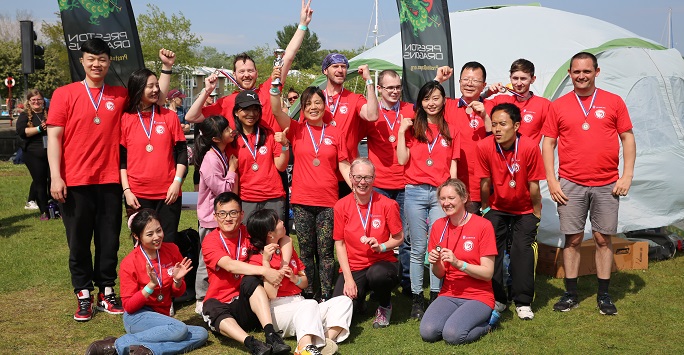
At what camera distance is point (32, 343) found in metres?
4.68

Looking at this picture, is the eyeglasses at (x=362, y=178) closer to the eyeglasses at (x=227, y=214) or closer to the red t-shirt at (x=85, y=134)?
the eyeglasses at (x=227, y=214)

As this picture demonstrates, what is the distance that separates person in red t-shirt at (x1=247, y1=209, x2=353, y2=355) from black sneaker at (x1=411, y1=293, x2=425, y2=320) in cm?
69

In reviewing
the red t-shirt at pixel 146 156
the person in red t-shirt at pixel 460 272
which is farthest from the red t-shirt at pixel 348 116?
the red t-shirt at pixel 146 156

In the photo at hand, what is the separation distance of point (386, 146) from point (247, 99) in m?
1.27

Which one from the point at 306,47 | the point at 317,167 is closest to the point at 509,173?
the point at 317,167

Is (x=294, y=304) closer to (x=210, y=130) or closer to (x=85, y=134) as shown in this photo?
(x=210, y=130)

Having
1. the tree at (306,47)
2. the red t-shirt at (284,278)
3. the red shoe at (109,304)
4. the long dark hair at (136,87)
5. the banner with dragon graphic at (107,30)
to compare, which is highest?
the tree at (306,47)

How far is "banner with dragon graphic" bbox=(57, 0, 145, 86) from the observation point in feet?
18.1

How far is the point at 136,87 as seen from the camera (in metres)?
5.09

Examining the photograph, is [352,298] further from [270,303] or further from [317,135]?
[317,135]

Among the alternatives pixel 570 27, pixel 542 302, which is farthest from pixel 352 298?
pixel 570 27

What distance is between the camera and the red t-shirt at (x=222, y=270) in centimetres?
469

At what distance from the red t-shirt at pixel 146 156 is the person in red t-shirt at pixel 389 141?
1.65 metres

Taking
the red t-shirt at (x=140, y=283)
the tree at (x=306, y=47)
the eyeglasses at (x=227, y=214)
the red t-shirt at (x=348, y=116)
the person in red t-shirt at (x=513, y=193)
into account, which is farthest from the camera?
the tree at (x=306, y=47)
